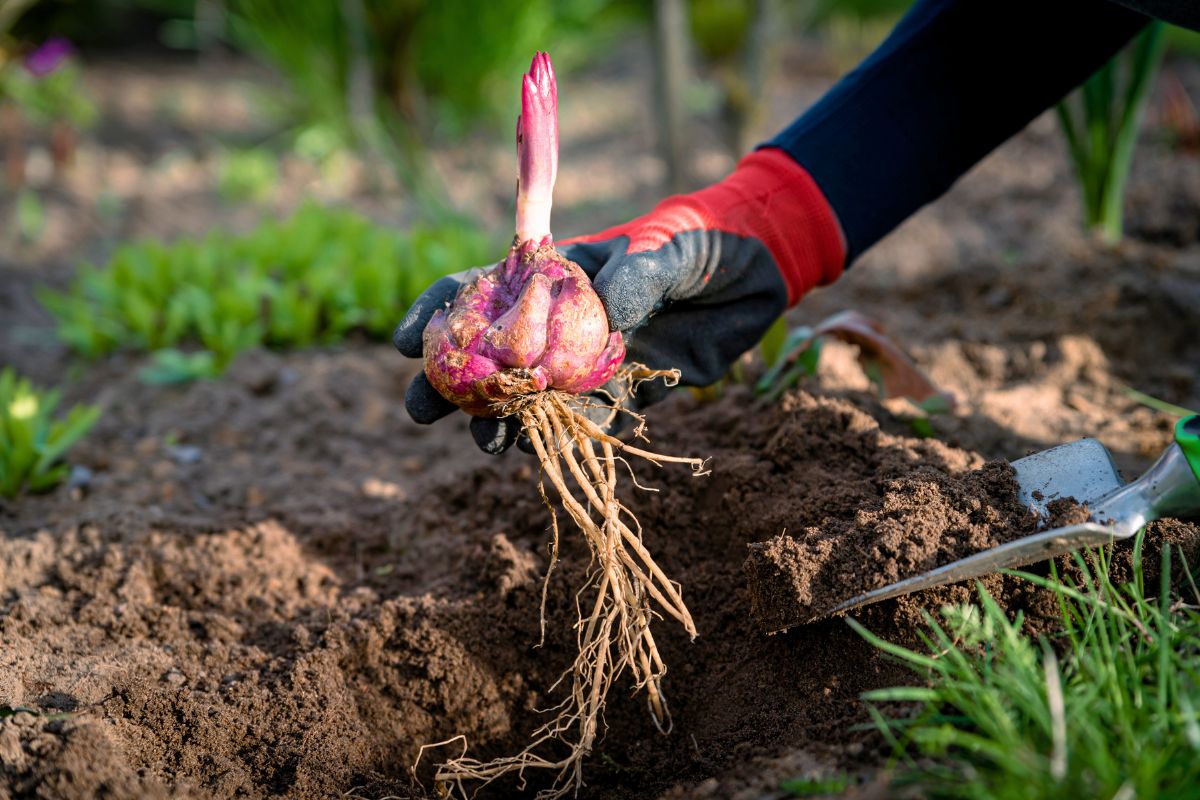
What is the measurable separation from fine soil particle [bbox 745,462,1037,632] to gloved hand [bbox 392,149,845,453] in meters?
0.42

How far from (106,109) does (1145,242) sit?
5.88m

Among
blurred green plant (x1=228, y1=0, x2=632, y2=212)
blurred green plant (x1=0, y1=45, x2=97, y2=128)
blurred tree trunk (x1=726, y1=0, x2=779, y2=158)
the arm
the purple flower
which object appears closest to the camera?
the arm

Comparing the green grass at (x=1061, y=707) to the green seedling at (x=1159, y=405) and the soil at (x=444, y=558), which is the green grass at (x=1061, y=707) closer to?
the soil at (x=444, y=558)

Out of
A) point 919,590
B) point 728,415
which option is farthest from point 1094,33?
point 919,590

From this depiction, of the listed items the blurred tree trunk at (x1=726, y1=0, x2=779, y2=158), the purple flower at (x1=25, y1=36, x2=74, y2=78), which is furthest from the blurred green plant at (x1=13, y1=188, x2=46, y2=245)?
the blurred tree trunk at (x1=726, y1=0, x2=779, y2=158)

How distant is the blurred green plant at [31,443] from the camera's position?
2170 mm

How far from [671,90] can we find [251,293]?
1926 mm

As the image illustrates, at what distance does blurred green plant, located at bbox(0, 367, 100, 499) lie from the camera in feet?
7.12

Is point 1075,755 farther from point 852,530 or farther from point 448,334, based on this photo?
point 448,334

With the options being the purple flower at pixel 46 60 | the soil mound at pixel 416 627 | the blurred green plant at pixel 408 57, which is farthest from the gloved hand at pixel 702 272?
the purple flower at pixel 46 60

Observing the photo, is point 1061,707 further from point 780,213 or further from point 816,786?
point 780,213

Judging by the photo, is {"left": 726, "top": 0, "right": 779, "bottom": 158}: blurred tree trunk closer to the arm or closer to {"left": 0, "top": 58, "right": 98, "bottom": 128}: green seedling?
the arm

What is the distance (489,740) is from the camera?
62.3 inches

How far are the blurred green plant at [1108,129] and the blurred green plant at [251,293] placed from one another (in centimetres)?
201
